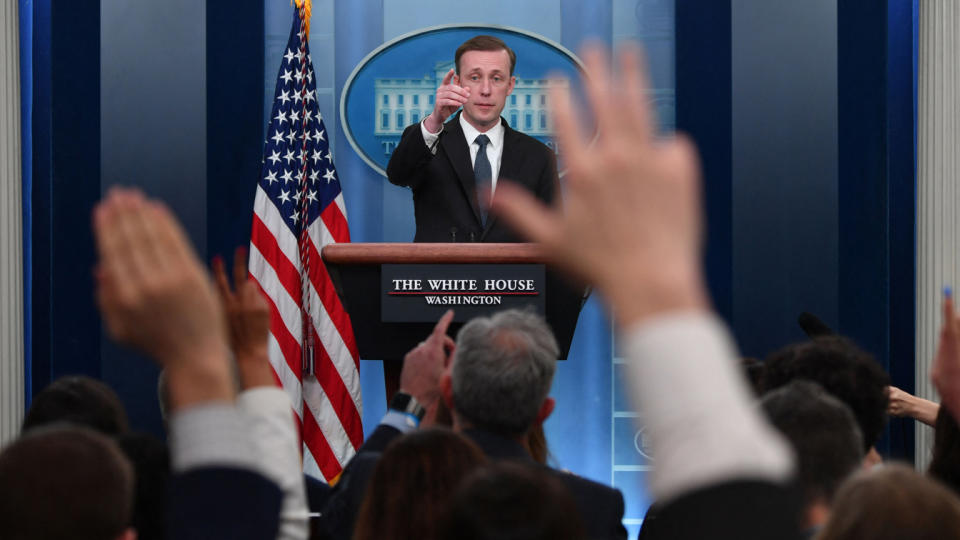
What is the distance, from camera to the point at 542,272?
3.33 metres

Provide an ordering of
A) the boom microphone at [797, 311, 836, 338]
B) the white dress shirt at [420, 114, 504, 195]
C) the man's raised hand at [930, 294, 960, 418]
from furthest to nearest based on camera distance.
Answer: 1. the white dress shirt at [420, 114, 504, 195]
2. the boom microphone at [797, 311, 836, 338]
3. the man's raised hand at [930, 294, 960, 418]

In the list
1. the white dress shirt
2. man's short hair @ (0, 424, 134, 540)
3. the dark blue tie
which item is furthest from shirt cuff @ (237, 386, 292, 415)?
the white dress shirt

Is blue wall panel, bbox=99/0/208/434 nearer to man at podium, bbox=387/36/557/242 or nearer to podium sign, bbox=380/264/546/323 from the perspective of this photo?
man at podium, bbox=387/36/557/242

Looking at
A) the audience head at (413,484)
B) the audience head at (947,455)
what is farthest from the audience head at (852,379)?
the audience head at (413,484)

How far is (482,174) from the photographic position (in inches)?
166

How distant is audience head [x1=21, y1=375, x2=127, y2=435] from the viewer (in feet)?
7.58

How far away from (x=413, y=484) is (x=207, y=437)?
70 centimetres

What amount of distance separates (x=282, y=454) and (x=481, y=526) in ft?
1.06

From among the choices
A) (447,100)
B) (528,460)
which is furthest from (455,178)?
(528,460)

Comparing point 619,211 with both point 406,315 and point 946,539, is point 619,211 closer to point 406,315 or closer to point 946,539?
point 946,539

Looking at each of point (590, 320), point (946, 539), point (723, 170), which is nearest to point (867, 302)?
point (723, 170)

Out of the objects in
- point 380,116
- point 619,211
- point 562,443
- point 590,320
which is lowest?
point 562,443

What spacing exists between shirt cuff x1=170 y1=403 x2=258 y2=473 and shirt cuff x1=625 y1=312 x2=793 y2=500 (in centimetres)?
39

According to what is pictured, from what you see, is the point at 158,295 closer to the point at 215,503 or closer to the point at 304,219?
the point at 215,503
